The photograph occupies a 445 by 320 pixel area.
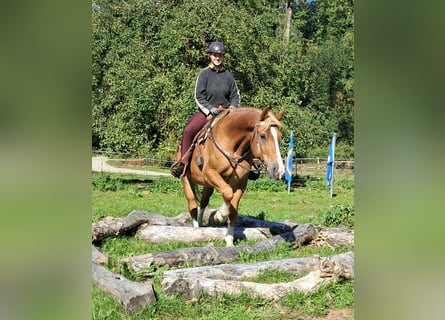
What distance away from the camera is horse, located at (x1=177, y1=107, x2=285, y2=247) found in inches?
236

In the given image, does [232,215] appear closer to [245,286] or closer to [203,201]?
[203,201]

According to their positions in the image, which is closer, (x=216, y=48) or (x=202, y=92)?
(x=216, y=48)

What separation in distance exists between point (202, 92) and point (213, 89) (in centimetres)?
19

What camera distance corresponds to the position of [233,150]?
6719 mm

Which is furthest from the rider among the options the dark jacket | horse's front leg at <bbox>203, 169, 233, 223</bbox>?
horse's front leg at <bbox>203, 169, 233, 223</bbox>

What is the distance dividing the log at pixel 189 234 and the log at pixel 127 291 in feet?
Result: 9.20

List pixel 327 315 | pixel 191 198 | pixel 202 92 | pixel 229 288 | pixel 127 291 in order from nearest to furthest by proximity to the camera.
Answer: pixel 127 291 → pixel 327 315 → pixel 229 288 → pixel 202 92 → pixel 191 198

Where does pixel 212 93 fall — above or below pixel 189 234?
above

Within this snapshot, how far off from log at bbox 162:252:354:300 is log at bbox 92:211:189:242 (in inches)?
112

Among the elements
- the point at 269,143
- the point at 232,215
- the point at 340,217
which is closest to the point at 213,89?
the point at 269,143

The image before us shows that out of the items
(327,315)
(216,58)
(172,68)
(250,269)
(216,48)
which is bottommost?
(327,315)
